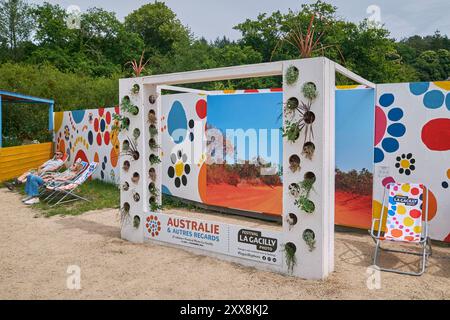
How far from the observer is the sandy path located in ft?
13.5

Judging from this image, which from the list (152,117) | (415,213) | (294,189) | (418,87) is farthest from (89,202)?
(418,87)

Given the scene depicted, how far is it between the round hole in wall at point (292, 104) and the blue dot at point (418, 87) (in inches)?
99.5

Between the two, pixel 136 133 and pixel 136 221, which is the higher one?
pixel 136 133

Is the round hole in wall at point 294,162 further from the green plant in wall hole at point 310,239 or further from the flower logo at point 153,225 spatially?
the flower logo at point 153,225

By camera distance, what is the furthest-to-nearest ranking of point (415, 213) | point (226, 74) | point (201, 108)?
point (201, 108)
point (415, 213)
point (226, 74)

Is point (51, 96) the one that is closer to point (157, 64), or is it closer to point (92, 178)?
point (92, 178)

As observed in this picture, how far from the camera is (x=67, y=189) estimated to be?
29.0ft

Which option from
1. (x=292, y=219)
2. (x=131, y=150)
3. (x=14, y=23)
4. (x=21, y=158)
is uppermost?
(x=14, y=23)

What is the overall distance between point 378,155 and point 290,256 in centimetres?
284

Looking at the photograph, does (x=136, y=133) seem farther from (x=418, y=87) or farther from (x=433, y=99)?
(x=433, y=99)

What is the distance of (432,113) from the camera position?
5875mm

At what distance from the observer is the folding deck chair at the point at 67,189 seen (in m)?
8.84

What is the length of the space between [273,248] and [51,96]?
1576cm

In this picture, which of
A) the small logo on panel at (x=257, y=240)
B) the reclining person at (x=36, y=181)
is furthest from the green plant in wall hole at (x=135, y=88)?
the reclining person at (x=36, y=181)
